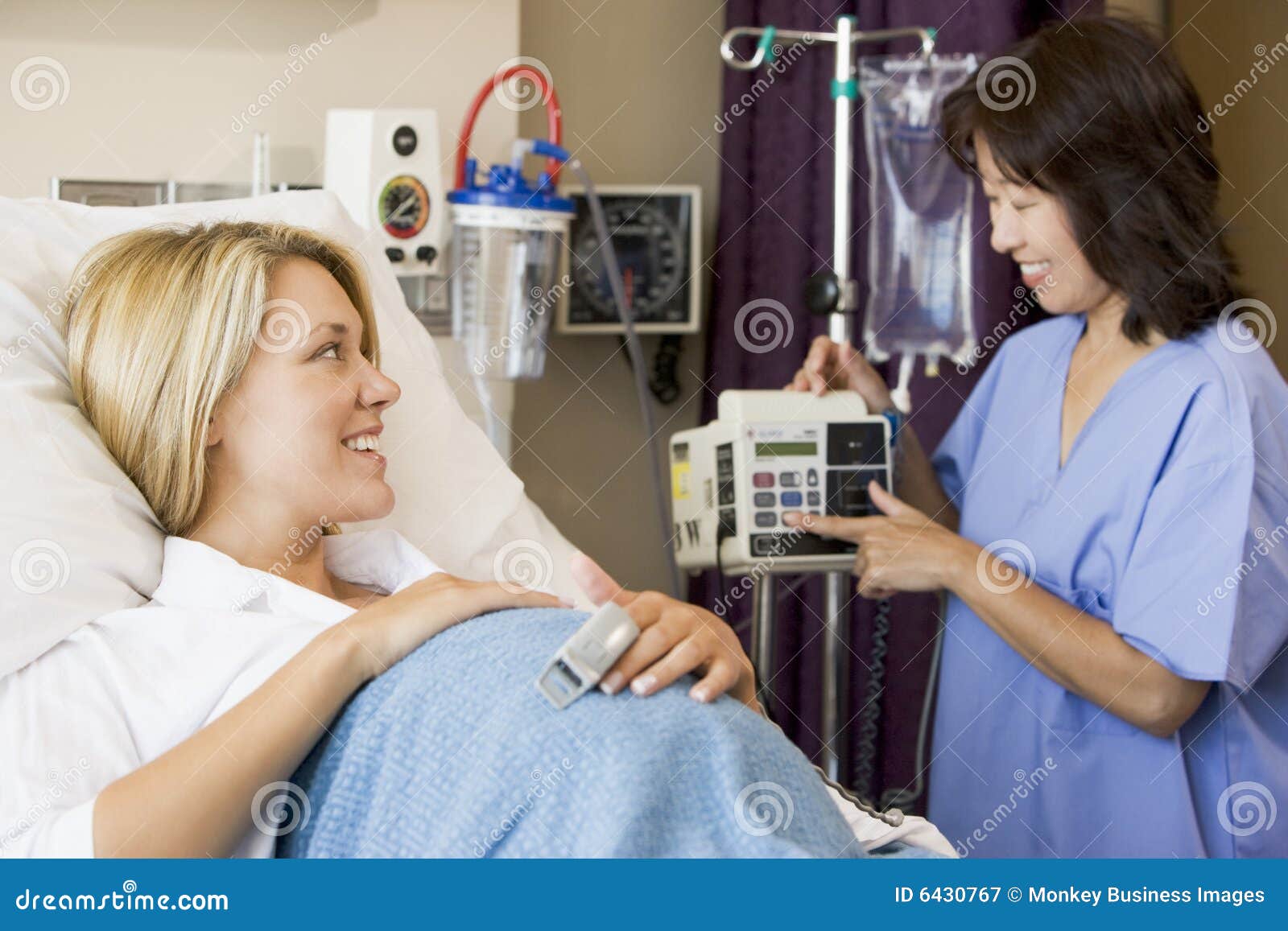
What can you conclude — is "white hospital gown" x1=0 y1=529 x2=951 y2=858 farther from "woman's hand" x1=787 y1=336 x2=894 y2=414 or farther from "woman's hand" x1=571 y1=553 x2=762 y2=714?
"woman's hand" x1=787 y1=336 x2=894 y2=414

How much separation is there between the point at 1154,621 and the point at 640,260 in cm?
139

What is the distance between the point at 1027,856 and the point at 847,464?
1.93ft

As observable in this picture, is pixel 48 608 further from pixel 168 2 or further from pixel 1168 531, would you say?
pixel 168 2

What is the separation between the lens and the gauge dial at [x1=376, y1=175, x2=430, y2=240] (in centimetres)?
223
